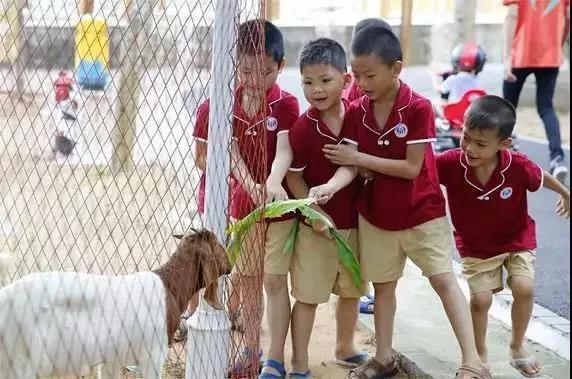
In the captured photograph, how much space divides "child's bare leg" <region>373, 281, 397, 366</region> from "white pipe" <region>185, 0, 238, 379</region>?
0.77 m

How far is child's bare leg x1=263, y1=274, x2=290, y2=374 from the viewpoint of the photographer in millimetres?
3854

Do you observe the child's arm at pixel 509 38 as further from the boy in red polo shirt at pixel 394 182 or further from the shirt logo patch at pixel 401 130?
the shirt logo patch at pixel 401 130

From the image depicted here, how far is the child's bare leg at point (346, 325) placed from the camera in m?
4.00

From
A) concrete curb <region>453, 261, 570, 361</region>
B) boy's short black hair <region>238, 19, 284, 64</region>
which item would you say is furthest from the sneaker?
boy's short black hair <region>238, 19, 284, 64</region>

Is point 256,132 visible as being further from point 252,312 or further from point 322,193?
point 252,312

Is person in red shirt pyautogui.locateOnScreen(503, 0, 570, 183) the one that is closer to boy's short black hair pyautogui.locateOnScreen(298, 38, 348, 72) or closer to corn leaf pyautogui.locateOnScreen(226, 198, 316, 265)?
boy's short black hair pyautogui.locateOnScreen(298, 38, 348, 72)

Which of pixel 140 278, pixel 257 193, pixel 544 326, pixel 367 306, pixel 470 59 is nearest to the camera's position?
pixel 140 278

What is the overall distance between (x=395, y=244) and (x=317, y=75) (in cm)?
76

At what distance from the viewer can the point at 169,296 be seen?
10.1 feet

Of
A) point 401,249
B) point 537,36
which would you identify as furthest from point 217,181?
point 537,36

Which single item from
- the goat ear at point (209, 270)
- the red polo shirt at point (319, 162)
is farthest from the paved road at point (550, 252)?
the goat ear at point (209, 270)

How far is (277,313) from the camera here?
3.88 meters

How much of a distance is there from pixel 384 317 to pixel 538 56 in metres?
4.78

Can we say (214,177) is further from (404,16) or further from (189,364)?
(404,16)
